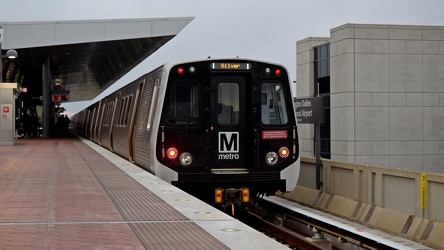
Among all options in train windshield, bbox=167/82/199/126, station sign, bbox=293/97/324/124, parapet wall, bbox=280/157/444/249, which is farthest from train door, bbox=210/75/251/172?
station sign, bbox=293/97/324/124

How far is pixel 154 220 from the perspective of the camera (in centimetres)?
723

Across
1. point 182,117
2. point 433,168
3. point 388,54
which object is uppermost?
point 388,54

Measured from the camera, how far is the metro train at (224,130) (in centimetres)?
1108

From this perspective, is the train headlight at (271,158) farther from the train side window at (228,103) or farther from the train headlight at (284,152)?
the train side window at (228,103)

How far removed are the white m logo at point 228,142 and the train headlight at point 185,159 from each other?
562 millimetres

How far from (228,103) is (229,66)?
2.22 feet

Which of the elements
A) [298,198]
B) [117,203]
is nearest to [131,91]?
[298,198]

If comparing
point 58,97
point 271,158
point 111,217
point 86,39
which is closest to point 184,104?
point 271,158

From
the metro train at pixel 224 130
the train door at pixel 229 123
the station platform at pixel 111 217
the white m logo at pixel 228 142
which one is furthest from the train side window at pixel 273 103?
the station platform at pixel 111 217

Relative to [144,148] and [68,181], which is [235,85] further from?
[68,181]

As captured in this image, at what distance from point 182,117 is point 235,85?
3.70 ft

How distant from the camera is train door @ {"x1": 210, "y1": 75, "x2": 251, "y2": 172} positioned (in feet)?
36.8

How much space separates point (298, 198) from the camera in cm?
1406

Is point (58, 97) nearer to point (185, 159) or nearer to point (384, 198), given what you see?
point (185, 159)
